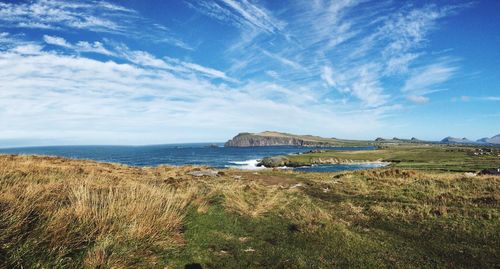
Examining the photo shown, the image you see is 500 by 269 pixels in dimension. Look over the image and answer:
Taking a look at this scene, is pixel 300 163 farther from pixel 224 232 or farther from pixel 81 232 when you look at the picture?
pixel 81 232

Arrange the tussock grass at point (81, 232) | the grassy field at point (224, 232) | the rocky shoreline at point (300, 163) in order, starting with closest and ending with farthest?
the tussock grass at point (81, 232) → the grassy field at point (224, 232) → the rocky shoreline at point (300, 163)

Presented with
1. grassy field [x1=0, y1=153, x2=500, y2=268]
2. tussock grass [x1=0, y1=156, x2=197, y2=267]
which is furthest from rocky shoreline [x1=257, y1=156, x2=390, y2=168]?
tussock grass [x1=0, y1=156, x2=197, y2=267]

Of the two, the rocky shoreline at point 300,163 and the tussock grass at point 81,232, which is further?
the rocky shoreline at point 300,163

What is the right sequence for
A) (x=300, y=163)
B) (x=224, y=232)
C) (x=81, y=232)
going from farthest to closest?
(x=300, y=163), (x=224, y=232), (x=81, y=232)

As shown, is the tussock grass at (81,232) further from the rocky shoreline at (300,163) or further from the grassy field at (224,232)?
the rocky shoreline at (300,163)

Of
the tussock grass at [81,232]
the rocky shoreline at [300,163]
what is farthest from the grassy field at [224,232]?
the rocky shoreline at [300,163]

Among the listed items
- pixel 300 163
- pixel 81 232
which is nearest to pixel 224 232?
pixel 81 232

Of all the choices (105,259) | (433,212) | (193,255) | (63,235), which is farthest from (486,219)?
(63,235)

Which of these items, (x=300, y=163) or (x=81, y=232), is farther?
(x=300, y=163)

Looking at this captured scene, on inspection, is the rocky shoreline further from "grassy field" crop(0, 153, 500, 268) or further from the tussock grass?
the tussock grass

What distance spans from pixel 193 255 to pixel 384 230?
784cm

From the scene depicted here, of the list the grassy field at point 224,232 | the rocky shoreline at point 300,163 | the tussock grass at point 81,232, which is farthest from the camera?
the rocky shoreline at point 300,163

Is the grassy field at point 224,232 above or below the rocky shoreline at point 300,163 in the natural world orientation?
above

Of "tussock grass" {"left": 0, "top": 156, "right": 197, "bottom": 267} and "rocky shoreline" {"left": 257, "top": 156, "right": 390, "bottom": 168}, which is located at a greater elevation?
"tussock grass" {"left": 0, "top": 156, "right": 197, "bottom": 267}
